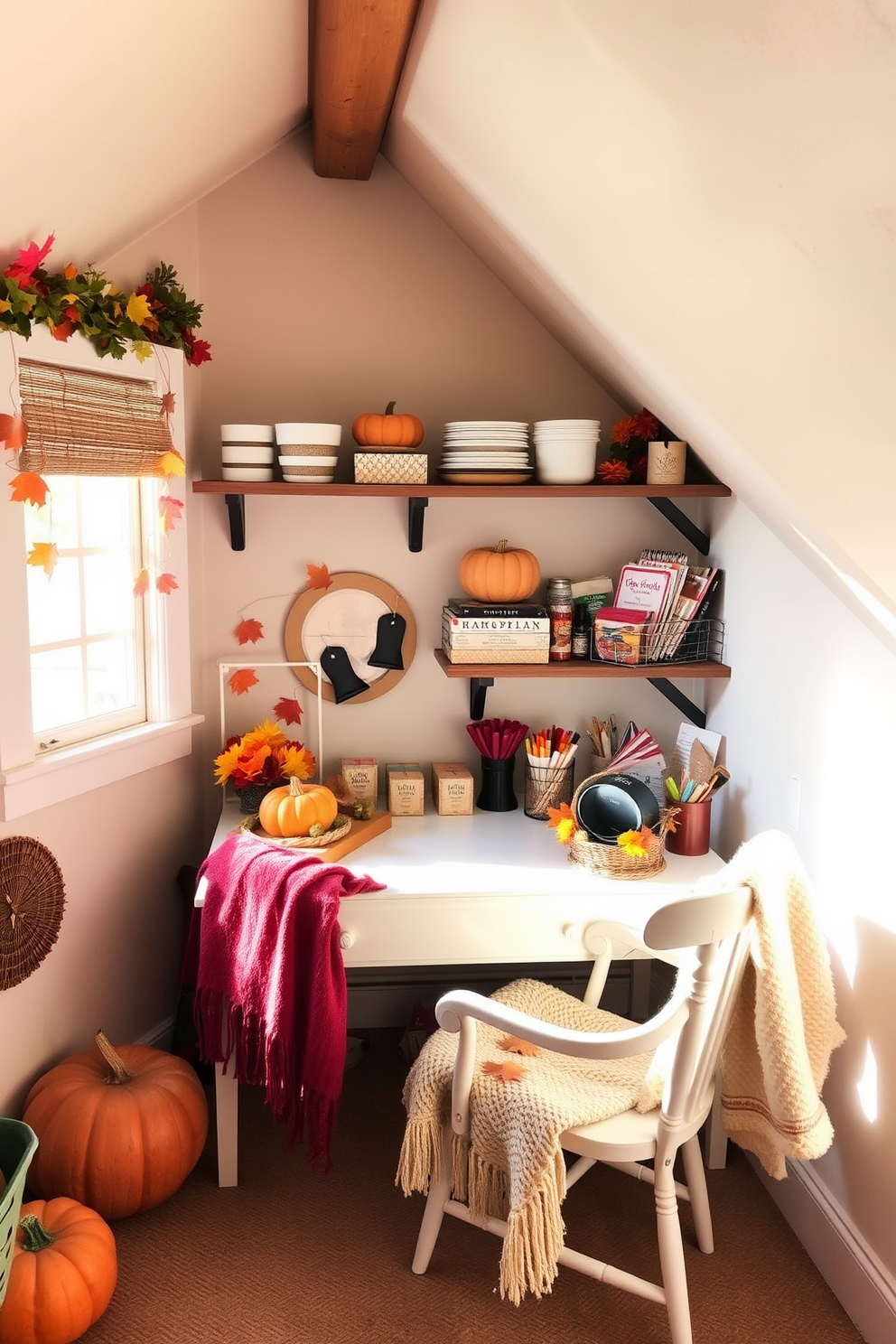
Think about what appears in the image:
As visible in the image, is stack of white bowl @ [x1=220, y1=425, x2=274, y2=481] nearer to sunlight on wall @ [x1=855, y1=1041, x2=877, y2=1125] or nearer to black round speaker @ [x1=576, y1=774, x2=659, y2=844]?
black round speaker @ [x1=576, y1=774, x2=659, y2=844]

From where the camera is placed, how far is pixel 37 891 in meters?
2.29

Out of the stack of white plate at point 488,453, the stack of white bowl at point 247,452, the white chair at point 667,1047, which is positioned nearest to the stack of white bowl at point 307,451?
the stack of white bowl at point 247,452

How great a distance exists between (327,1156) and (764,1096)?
2.92 ft

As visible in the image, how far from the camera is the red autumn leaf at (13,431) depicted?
2.05 metres

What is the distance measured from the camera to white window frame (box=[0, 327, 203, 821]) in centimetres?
211

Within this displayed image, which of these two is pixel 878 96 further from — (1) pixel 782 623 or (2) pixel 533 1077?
(2) pixel 533 1077

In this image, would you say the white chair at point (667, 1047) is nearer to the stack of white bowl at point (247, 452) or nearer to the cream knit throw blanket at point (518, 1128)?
the cream knit throw blanket at point (518, 1128)

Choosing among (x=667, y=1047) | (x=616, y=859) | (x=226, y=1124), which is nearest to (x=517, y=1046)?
(x=667, y=1047)

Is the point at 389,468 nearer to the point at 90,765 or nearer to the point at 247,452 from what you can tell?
the point at 247,452

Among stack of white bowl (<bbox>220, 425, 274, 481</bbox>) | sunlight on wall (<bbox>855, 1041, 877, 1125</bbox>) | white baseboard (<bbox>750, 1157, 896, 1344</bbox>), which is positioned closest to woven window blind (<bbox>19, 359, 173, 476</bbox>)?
stack of white bowl (<bbox>220, 425, 274, 481</bbox>)

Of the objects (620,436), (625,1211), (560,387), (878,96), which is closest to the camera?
(878,96)

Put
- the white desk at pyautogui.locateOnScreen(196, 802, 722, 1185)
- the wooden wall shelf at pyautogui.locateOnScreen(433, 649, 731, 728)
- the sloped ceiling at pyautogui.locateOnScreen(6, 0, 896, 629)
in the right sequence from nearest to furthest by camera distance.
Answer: the sloped ceiling at pyautogui.locateOnScreen(6, 0, 896, 629) < the white desk at pyautogui.locateOnScreen(196, 802, 722, 1185) < the wooden wall shelf at pyautogui.locateOnScreen(433, 649, 731, 728)

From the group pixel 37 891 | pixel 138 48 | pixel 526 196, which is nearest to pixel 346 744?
pixel 37 891

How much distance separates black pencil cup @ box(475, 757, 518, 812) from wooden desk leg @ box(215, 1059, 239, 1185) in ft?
3.03
